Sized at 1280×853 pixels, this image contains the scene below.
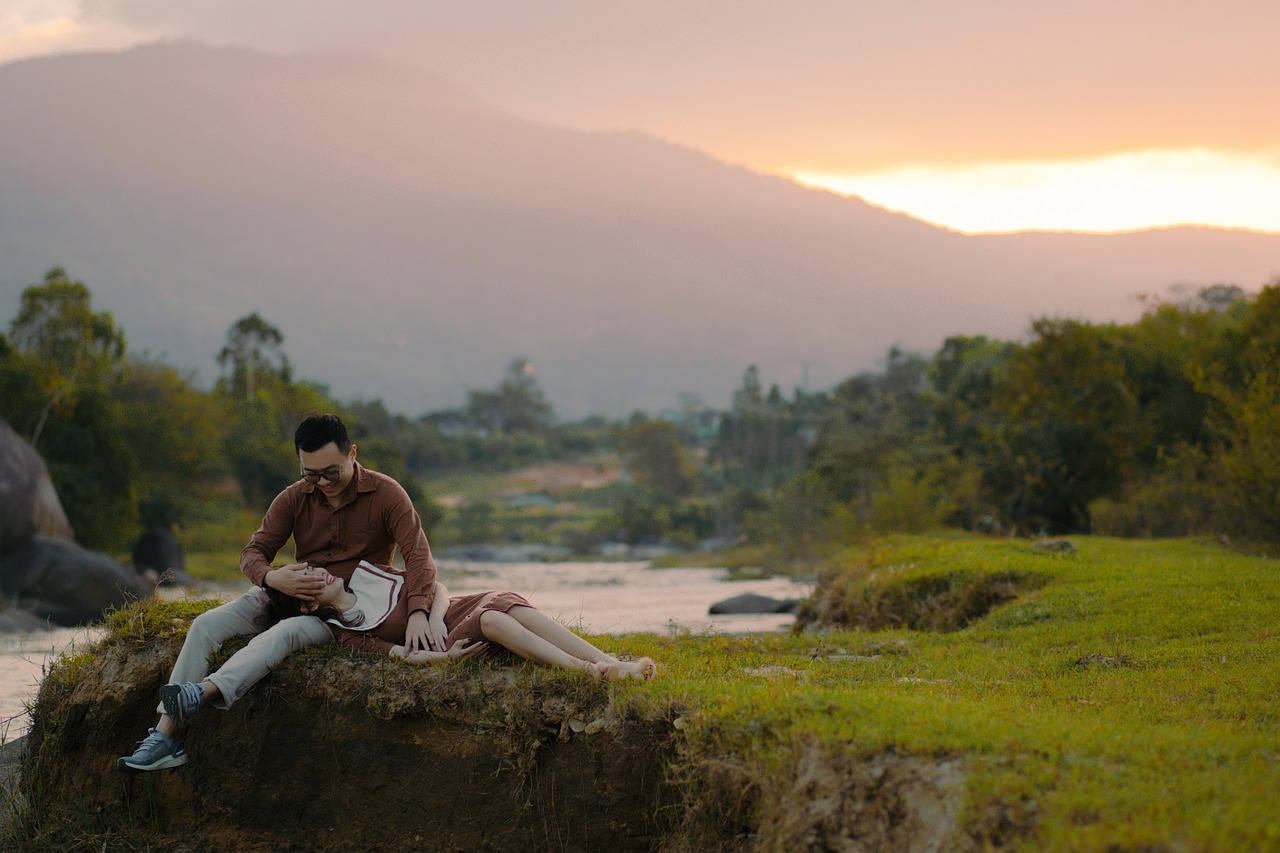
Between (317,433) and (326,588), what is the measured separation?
102 centimetres

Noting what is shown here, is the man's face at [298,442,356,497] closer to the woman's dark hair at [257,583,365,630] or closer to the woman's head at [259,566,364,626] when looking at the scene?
the woman's head at [259,566,364,626]

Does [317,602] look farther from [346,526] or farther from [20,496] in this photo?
[20,496]

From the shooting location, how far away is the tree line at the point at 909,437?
2489 centimetres

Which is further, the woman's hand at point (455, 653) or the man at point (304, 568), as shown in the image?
the woman's hand at point (455, 653)

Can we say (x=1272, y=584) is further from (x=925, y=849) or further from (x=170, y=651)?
(x=170, y=651)

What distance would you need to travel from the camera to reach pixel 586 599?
3612 cm

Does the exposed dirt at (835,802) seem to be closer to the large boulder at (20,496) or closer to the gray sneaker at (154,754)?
the gray sneaker at (154,754)

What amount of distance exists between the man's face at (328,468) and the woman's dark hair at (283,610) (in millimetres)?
679

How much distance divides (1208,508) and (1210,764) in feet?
61.4

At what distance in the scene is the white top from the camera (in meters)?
7.57

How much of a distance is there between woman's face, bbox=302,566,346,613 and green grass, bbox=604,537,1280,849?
7.30 feet

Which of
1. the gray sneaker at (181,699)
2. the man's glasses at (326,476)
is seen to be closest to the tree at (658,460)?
the man's glasses at (326,476)

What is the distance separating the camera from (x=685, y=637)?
10.1 m

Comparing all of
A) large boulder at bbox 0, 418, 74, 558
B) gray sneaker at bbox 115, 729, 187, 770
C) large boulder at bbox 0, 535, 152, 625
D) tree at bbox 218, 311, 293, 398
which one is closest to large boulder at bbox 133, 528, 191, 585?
large boulder at bbox 0, 418, 74, 558
